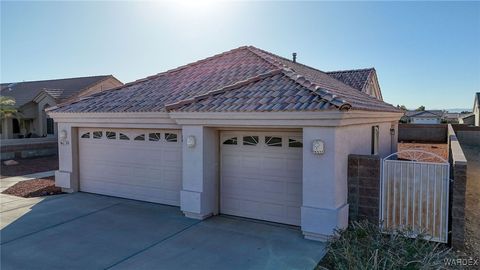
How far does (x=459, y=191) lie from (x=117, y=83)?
1373 inches

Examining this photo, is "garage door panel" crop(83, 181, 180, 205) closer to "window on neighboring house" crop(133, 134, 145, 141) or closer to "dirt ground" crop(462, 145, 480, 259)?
"window on neighboring house" crop(133, 134, 145, 141)

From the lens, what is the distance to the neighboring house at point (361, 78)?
19.8 metres

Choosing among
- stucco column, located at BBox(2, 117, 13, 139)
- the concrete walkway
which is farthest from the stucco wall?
stucco column, located at BBox(2, 117, 13, 139)

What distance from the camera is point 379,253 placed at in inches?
225

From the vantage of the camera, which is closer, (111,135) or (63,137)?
(111,135)

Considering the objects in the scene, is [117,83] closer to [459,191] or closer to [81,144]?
[81,144]

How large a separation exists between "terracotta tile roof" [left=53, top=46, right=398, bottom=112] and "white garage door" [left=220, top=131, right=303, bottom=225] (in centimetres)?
101

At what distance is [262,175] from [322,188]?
1.87 metres

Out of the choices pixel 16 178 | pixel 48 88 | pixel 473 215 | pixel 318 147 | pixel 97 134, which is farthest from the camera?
pixel 48 88

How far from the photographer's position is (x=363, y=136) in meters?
9.80

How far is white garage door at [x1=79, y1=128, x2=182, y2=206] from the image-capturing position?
10.5 meters

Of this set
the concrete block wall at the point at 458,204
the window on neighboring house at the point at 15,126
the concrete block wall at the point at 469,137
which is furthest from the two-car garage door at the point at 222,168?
the concrete block wall at the point at 469,137

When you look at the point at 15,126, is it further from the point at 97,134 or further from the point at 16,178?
the point at 97,134

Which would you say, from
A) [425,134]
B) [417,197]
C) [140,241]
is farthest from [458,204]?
[425,134]
